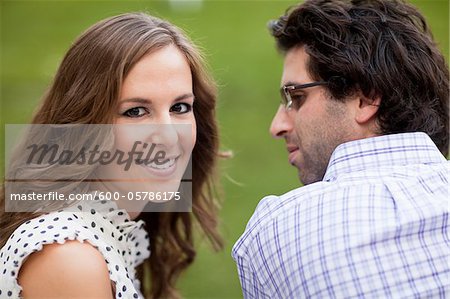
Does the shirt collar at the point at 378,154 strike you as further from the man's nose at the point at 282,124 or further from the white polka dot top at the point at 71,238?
the white polka dot top at the point at 71,238

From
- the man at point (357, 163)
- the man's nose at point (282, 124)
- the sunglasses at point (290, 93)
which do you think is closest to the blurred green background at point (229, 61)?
the man's nose at point (282, 124)

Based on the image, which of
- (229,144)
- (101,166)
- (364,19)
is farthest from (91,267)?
(229,144)

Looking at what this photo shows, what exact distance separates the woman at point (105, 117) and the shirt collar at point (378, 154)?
0.65 m

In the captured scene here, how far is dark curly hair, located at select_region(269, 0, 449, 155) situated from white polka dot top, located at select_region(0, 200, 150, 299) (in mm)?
976

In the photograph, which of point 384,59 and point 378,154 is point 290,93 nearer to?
point 384,59

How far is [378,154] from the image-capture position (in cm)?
225

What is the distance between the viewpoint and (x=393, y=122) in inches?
98.6

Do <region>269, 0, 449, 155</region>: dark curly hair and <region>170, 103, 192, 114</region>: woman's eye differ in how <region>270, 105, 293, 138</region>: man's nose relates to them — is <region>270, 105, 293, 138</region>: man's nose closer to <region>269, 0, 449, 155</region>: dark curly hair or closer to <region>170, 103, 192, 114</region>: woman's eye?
<region>269, 0, 449, 155</region>: dark curly hair

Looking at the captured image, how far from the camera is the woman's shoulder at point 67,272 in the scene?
210cm

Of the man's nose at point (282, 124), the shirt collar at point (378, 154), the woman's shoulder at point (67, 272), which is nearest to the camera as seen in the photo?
the woman's shoulder at point (67, 272)

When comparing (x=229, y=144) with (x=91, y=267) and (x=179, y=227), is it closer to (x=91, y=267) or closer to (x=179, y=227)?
(x=179, y=227)

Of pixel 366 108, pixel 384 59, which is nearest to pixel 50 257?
pixel 366 108

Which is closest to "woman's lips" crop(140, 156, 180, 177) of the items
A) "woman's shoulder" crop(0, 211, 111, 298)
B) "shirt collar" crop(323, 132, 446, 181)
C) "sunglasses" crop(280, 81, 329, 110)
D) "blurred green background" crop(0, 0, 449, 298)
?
"woman's shoulder" crop(0, 211, 111, 298)

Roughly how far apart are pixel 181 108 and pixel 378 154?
78 centimetres
